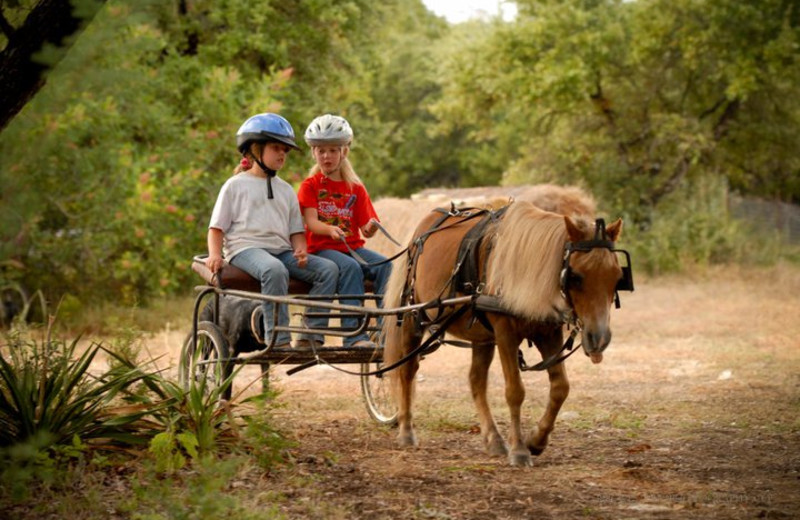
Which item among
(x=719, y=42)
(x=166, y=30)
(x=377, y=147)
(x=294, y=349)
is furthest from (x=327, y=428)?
(x=719, y=42)

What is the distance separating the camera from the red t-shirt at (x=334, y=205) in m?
7.20

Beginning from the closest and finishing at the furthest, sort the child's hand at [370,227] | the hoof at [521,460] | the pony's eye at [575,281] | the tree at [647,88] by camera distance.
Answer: the pony's eye at [575,281] < the hoof at [521,460] < the child's hand at [370,227] < the tree at [647,88]

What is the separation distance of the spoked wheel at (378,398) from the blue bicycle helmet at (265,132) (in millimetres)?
1725

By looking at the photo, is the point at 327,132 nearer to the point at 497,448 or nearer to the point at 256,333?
the point at 256,333

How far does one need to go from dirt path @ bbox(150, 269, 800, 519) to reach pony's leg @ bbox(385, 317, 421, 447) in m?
0.17

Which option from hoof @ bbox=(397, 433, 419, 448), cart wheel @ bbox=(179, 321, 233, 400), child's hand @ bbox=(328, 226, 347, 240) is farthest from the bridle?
cart wheel @ bbox=(179, 321, 233, 400)

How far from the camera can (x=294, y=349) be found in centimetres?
661

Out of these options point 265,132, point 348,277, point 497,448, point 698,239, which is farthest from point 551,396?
point 698,239

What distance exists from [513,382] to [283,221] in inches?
76.5

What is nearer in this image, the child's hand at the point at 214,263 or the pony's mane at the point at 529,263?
the pony's mane at the point at 529,263

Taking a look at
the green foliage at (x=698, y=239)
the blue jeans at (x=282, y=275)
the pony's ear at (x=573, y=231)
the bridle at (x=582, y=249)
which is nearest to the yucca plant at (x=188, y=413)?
the blue jeans at (x=282, y=275)

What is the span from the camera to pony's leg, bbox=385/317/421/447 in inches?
273

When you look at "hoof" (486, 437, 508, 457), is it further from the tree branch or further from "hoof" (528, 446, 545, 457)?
the tree branch

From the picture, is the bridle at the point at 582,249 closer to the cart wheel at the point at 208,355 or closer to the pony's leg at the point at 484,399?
the pony's leg at the point at 484,399
